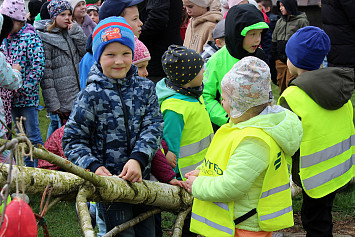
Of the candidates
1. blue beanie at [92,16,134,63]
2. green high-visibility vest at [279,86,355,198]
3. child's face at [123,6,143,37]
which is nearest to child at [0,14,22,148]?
child's face at [123,6,143,37]

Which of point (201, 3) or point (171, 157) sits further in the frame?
point (201, 3)

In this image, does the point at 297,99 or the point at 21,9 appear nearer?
the point at 297,99

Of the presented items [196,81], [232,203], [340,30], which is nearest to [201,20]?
[196,81]

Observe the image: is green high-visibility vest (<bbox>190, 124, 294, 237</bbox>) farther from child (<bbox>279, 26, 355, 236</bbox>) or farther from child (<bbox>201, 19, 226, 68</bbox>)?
child (<bbox>201, 19, 226, 68</bbox>)

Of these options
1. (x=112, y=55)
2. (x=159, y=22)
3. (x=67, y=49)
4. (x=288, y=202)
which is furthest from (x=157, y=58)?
(x=288, y=202)

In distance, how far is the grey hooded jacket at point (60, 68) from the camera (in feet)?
19.4

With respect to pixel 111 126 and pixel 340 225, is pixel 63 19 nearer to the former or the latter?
pixel 111 126

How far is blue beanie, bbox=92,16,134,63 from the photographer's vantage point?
297cm

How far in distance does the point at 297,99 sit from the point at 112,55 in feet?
4.57

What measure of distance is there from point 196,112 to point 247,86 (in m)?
1.10

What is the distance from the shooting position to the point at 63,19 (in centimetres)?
591

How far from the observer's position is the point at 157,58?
5.96 meters

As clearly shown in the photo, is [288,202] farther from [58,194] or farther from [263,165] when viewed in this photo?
[58,194]

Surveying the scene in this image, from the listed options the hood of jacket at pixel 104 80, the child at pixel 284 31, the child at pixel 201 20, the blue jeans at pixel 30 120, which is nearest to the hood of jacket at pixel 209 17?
the child at pixel 201 20
